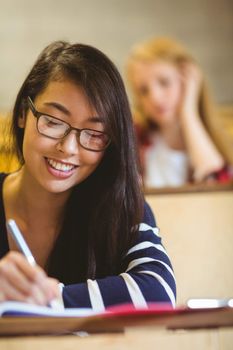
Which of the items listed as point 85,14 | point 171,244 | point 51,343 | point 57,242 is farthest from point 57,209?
point 85,14

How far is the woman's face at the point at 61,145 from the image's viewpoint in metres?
0.80

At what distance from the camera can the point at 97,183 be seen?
91cm

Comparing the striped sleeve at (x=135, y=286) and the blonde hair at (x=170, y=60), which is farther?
the blonde hair at (x=170, y=60)

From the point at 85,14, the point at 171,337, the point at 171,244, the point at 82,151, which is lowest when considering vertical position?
the point at 171,244

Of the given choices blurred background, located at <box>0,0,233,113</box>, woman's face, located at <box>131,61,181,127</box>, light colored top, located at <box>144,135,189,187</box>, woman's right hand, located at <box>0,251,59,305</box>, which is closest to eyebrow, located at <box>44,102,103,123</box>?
woman's right hand, located at <box>0,251,59,305</box>

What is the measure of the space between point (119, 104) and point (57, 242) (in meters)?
0.25

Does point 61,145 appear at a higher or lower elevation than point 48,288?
higher

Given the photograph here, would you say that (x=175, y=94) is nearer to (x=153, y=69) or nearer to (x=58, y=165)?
(x=153, y=69)

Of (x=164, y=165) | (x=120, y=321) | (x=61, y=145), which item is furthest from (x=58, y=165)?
(x=164, y=165)

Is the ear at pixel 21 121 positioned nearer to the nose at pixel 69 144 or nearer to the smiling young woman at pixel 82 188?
the smiling young woman at pixel 82 188

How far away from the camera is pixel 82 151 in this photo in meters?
0.83

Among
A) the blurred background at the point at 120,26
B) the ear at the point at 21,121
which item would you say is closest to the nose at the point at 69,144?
the ear at the point at 21,121

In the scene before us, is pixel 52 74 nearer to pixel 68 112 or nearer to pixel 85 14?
pixel 68 112

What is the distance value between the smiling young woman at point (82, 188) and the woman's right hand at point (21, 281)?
1.1 inches
